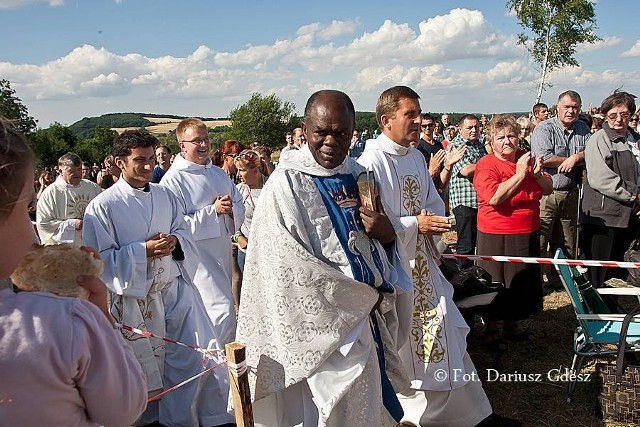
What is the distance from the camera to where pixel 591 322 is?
4.39m

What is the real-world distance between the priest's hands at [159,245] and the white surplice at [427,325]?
4.75 ft

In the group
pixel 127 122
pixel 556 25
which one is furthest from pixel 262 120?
pixel 556 25

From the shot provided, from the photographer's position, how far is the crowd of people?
134 cm

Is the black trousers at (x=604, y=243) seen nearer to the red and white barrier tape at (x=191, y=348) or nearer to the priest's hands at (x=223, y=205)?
the priest's hands at (x=223, y=205)

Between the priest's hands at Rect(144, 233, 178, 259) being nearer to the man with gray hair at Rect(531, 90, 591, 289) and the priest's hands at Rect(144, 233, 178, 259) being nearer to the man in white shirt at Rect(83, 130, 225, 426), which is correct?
the man in white shirt at Rect(83, 130, 225, 426)

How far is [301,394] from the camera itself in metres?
3.00

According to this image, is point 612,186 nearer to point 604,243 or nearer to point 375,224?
point 604,243

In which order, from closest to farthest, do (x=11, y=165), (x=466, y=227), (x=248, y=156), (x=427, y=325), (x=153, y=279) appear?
(x=11, y=165)
(x=427, y=325)
(x=153, y=279)
(x=248, y=156)
(x=466, y=227)

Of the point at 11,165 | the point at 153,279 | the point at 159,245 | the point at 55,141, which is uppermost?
the point at 11,165

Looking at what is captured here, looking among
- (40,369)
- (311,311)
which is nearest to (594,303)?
(311,311)

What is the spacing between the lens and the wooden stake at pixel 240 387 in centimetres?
272

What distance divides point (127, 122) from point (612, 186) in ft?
286

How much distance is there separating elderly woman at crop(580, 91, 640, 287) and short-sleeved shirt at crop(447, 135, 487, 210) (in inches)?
50.4

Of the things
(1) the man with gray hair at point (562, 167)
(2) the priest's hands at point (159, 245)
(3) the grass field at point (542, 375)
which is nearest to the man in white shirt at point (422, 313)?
(3) the grass field at point (542, 375)
